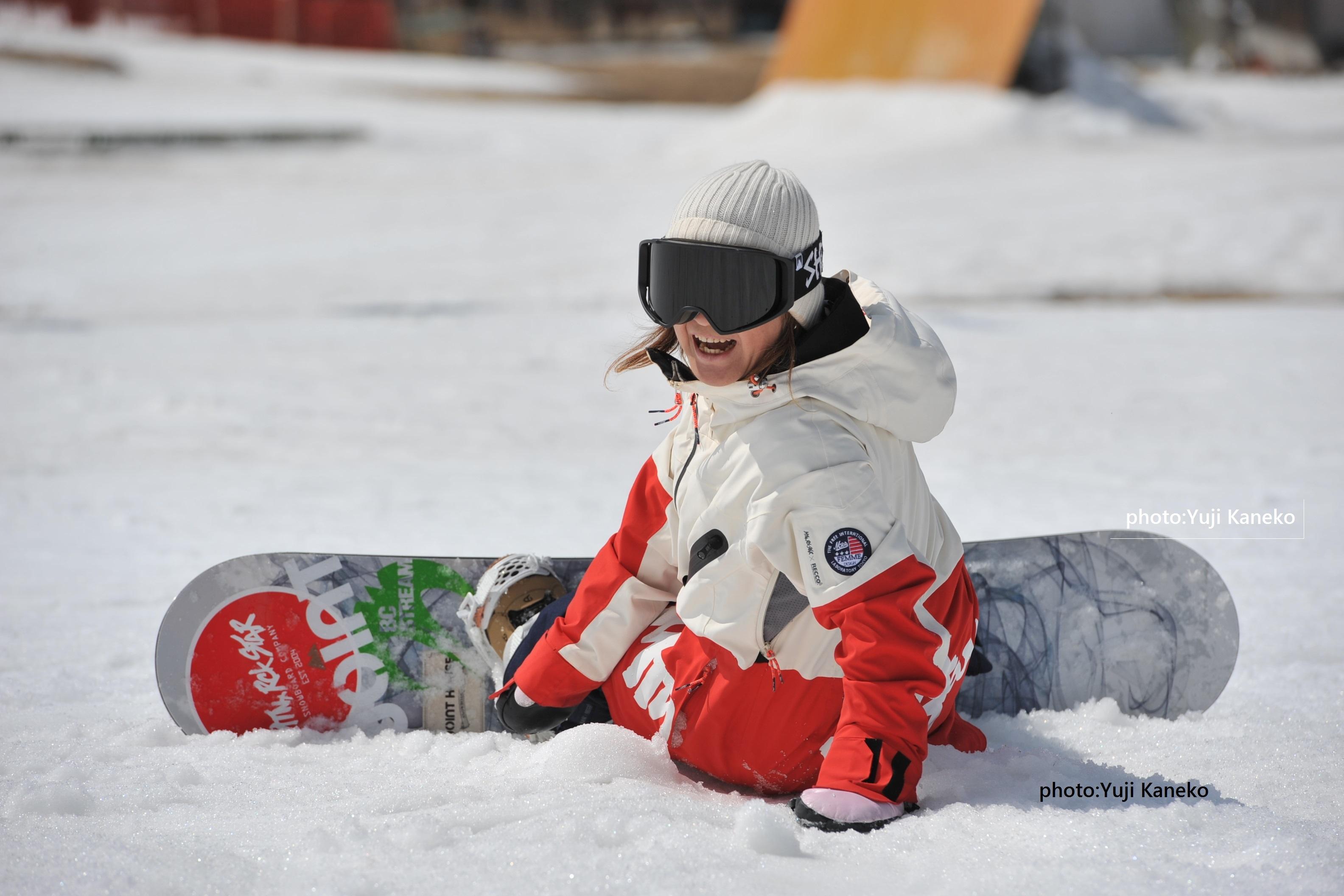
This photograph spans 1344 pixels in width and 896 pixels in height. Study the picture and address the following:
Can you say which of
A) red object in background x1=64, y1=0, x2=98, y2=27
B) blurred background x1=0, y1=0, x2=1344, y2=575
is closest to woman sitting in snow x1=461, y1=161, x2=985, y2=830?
blurred background x1=0, y1=0, x2=1344, y2=575

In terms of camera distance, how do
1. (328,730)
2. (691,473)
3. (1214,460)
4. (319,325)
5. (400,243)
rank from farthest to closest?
(400,243), (319,325), (1214,460), (328,730), (691,473)

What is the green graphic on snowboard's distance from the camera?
7.91ft

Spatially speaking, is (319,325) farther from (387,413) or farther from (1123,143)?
(1123,143)

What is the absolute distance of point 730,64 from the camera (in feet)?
81.0

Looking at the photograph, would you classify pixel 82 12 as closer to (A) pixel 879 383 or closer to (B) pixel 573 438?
(B) pixel 573 438

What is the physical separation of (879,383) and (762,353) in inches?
7.4

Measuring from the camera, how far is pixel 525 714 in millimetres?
2150

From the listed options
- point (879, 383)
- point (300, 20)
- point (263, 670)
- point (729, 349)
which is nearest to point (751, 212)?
point (729, 349)

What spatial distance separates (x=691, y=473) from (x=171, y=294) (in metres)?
6.73

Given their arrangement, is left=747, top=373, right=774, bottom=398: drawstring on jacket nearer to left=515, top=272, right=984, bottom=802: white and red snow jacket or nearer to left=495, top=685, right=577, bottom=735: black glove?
left=515, top=272, right=984, bottom=802: white and red snow jacket

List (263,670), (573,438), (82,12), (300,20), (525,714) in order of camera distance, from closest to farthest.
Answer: (525,714), (263,670), (573,438), (82,12), (300,20)

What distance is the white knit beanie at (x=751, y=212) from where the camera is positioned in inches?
69.2

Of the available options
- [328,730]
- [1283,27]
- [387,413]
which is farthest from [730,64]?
[328,730]

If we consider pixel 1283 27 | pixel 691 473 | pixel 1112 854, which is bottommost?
pixel 1112 854
